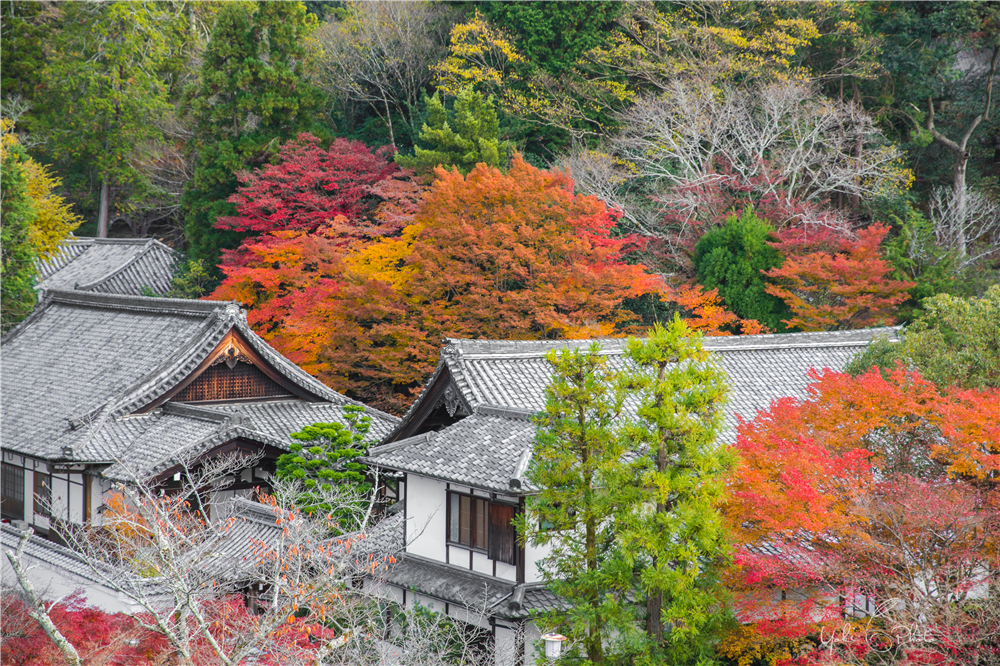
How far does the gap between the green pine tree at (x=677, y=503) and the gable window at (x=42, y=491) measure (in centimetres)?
1600

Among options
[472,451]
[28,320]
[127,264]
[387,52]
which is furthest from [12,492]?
[387,52]

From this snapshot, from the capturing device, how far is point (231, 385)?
23.8m

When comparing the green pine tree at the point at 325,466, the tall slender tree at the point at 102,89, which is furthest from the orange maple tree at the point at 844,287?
the tall slender tree at the point at 102,89

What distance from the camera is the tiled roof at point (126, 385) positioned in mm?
20984

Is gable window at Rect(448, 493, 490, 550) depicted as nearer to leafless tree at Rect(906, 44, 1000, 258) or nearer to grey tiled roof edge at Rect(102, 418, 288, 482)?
grey tiled roof edge at Rect(102, 418, 288, 482)

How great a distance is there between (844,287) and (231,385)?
17.7 meters

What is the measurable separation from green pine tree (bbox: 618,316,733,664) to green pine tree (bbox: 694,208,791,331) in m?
16.9

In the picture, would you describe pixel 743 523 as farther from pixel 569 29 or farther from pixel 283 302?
pixel 569 29

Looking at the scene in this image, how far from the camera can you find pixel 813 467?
1240 centimetres

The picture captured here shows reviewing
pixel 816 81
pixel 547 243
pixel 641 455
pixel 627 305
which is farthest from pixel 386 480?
pixel 816 81

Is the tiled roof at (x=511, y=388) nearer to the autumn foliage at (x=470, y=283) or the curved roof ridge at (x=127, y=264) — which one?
the autumn foliage at (x=470, y=283)

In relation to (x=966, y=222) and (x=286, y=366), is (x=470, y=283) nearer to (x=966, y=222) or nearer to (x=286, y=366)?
(x=286, y=366)

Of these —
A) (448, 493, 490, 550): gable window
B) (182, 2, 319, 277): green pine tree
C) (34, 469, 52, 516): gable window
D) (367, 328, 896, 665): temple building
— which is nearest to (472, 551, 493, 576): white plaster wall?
(367, 328, 896, 665): temple building

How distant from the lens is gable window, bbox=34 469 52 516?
22.0 m
